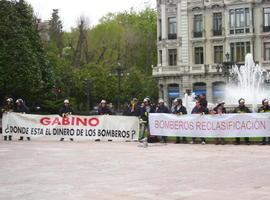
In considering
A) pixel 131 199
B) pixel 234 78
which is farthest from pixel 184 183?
pixel 234 78

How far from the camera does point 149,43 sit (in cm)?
8144

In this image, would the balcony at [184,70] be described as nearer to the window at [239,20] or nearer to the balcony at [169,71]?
the balcony at [169,71]

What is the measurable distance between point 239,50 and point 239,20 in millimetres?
3363

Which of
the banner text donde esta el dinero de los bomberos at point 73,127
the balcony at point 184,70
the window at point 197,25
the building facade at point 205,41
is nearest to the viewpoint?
the banner text donde esta el dinero de los bomberos at point 73,127

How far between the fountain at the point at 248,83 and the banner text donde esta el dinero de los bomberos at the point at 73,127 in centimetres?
2104

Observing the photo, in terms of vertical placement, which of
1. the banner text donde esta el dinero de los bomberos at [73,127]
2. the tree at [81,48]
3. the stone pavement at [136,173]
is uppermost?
the tree at [81,48]

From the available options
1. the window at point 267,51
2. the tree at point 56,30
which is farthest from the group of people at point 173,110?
the tree at point 56,30

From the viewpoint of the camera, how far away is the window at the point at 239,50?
62.7 metres

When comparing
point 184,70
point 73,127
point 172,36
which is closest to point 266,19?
point 184,70

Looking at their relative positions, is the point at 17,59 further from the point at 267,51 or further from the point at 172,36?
the point at 267,51

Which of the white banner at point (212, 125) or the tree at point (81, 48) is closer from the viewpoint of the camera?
the white banner at point (212, 125)

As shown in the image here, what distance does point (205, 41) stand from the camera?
65125mm

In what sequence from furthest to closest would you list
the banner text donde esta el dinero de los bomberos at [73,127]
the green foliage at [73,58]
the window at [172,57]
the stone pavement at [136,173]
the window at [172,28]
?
the window at [172,28]
the window at [172,57]
the green foliage at [73,58]
the banner text donde esta el dinero de los bomberos at [73,127]
the stone pavement at [136,173]

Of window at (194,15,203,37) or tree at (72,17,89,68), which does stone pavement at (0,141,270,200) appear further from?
tree at (72,17,89,68)
